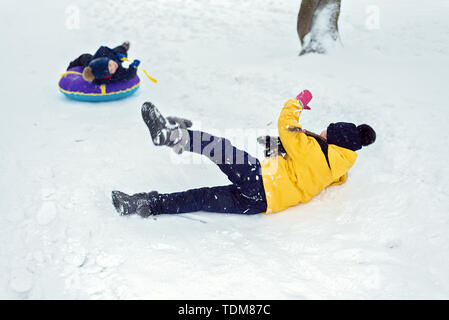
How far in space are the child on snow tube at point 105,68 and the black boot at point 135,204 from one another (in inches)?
91.1

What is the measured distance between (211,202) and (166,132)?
0.55 metres

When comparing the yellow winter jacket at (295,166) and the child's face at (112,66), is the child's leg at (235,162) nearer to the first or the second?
the yellow winter jacket at (295,166)

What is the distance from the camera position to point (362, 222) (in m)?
2.53

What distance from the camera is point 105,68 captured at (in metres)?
4.39

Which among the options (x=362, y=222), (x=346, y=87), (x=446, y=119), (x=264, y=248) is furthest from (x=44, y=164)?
(x=446, y=119)

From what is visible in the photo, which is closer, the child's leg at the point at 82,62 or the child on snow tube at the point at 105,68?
the child on snow tube at the point at 105,68

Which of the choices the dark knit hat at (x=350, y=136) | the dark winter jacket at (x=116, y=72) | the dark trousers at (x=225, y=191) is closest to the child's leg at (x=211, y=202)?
the dark trousers at (x=225, y=191)

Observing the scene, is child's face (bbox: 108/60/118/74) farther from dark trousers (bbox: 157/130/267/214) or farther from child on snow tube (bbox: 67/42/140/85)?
dark trousers (bbox: 157/130/267/214)

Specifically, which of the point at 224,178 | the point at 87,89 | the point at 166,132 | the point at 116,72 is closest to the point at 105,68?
the point at 116,72

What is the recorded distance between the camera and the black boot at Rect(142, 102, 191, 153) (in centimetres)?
249

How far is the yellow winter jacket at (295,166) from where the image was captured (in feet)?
8.29

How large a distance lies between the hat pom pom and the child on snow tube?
2955mm

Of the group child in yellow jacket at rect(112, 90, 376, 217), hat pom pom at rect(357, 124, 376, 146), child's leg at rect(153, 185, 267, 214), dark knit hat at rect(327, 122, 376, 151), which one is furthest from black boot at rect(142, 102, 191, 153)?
hat pom pom at rect(357, 124, 376, 146)

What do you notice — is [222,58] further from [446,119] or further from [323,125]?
[446,119]
